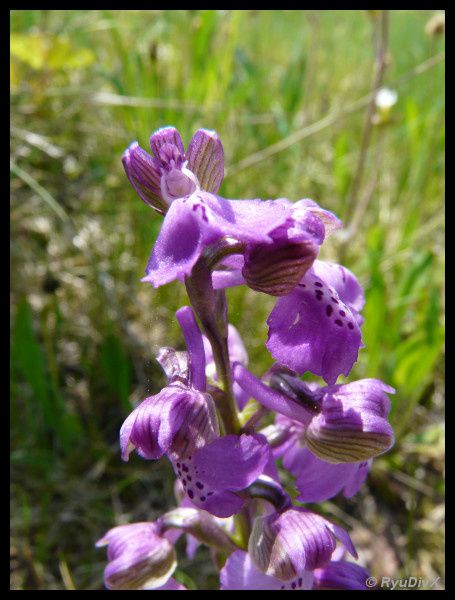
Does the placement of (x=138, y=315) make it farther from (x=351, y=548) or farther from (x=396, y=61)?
(x=396, y=61)

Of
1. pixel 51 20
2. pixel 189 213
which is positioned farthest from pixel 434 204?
pixel 189 213

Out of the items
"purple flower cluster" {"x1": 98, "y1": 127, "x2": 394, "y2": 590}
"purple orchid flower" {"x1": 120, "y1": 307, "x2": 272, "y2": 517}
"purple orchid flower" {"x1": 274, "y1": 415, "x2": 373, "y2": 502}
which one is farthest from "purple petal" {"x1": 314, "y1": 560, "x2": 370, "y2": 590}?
"purple orchid flower" {"x1": 120, "y1": 307, "x2": 272, "y2": 517}

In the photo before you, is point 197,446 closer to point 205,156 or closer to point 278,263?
point 278,263

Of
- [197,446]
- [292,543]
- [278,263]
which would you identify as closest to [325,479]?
[292,543]

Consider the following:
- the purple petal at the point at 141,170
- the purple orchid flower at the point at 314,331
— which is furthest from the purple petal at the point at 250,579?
the purple petal at the point at 141,170

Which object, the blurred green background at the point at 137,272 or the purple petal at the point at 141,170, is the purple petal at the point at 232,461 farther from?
the blurred green background at the point at 137,272

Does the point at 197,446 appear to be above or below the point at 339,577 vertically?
above

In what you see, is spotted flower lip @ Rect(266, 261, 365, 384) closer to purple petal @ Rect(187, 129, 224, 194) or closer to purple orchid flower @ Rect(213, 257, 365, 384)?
purple orchid flower @ Rect(213, 257, 365, 384)

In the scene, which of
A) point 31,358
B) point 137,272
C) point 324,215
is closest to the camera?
point 324,215
